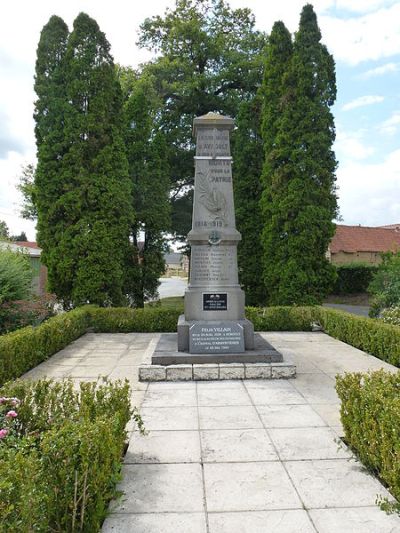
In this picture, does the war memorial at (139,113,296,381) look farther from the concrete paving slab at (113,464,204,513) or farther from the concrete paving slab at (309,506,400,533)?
the concrete paving slab at (309,506,400,533)

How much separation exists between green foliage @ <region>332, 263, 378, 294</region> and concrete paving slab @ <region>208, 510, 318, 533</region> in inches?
1032

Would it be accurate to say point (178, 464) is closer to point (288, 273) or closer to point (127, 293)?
point (288, 273)

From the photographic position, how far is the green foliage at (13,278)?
369 inches

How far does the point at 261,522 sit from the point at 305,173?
42.0 ft

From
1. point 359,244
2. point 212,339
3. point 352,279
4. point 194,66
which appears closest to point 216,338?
point 212,339

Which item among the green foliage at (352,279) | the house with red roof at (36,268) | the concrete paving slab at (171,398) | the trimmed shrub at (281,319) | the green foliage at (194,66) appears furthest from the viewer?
the green foliage at (352,279)

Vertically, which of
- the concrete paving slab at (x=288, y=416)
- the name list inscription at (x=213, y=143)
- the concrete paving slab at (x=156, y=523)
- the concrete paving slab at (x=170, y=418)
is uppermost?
the name list inscription at (x=213, y=143)

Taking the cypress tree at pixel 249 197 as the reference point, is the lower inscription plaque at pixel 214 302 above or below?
below

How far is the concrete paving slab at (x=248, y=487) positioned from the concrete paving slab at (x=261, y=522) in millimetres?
72

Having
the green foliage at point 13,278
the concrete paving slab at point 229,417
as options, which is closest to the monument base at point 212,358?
the concrete paving slab at point 229,417

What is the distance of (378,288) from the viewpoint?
11.9 meters

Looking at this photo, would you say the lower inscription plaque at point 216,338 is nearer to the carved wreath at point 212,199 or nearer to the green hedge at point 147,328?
the carved wreath at point 212,199

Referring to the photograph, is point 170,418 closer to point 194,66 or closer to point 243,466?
→ point 243,466

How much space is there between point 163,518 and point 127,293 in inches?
534
